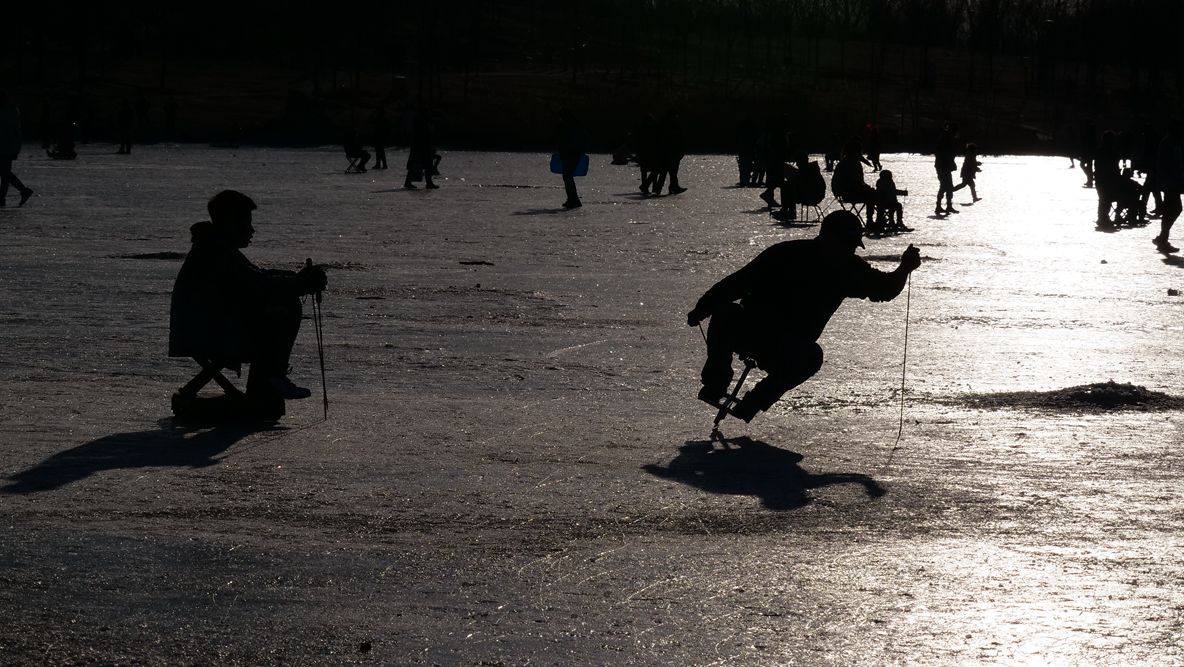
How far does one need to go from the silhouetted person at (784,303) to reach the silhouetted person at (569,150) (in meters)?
18.6

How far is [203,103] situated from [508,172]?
1858 inches

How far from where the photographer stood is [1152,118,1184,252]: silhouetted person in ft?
69.4

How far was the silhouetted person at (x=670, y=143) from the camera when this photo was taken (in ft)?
107

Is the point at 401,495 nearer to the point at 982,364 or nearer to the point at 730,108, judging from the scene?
the point at 982,364

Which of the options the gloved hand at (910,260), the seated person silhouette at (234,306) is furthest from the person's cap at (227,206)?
the gloved hand at (910,260)

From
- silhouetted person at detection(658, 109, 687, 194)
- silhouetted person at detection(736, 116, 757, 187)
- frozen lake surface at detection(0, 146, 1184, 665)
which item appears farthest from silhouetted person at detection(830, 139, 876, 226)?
silhouetted person at detection(736, 116, 757, 187)

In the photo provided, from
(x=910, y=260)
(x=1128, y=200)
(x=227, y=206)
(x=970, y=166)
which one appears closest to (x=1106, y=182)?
(x=1128, y=200)

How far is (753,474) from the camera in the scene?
7.27m

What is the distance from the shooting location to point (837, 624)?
4957mm

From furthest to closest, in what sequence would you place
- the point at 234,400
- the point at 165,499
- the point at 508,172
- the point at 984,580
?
the point at 508,172
the point at 234,400
the point at 165,499
the point at 984,580

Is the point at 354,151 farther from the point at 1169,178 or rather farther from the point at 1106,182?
the point at 1169,178

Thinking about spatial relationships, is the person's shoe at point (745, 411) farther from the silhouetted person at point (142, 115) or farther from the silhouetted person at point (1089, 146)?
the silhouetted person at point (142, 115)

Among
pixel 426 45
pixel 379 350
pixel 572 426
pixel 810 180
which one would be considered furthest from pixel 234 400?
pixel 426 45

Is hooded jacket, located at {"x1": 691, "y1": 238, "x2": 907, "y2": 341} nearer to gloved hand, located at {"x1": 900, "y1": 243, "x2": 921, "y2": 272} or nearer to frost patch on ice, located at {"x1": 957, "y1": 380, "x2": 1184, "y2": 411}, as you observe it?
gloved hand, located at {"x1": 900, "y1": 243, "x2": 921, "y2": 272}
